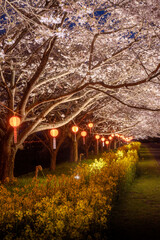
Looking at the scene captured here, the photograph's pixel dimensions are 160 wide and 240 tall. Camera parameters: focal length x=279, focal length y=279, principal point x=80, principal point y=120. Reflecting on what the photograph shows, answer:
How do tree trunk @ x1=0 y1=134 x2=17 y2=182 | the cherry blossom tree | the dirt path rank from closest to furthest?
the dirt path → the cherry blossom tree → tree trunk @ x1=0 y1=134 x2=17 y2=182

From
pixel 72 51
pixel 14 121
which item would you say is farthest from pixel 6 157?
pixel 72 51

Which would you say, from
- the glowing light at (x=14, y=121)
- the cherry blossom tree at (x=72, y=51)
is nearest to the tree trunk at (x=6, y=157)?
the cherry blossom tree at (x=72, y=51)

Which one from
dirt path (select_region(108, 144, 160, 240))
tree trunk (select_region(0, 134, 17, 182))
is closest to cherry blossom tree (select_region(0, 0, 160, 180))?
tree trunk (select_region(0, 134, 17, 182))

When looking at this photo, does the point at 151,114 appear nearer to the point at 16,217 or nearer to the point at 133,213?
the point at 133,213

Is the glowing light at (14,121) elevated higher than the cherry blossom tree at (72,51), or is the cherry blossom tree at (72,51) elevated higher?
the cherry blossom tree at (72,51)

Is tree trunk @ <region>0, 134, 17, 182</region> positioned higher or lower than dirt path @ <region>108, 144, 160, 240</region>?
higher

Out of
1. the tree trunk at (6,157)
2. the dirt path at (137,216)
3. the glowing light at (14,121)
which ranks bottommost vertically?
the dirt path at (137,216)

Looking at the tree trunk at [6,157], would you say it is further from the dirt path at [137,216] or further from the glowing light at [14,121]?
the dirt path at [137,216]

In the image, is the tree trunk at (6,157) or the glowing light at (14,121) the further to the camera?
the tree trunk at (6,157)

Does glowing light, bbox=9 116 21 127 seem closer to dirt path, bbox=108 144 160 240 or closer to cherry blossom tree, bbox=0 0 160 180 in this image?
cherry blossom tree, bbox=0 0 160 180

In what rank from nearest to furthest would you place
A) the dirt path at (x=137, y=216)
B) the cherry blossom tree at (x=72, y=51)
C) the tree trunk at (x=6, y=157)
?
the dirt path at (x=137, y=216) → the cherry blossom tree at (x=72, y=51) → the tree trunk at (x=6, y=157)

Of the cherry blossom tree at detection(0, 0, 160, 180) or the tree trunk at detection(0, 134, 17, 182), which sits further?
the tree trunk at detection(0, 134, 17, 182)

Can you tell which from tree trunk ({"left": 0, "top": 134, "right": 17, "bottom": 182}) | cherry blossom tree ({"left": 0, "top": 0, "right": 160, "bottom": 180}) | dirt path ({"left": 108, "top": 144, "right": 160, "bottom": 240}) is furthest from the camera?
tree trunk ({"left": 0, "top": 134, "right": 17, "bottom": 182})

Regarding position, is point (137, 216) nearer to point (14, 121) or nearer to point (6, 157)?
point (14, 121)
